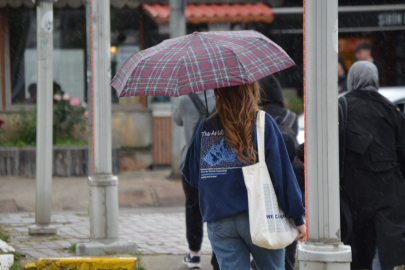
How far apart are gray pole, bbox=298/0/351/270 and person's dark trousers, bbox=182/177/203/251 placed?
2.28 metres

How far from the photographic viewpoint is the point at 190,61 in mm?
3158

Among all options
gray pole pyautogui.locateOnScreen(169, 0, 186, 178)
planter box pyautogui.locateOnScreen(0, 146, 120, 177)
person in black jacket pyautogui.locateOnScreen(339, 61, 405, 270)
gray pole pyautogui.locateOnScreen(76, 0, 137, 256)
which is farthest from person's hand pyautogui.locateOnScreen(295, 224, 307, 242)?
planter box pyautogui.locateOnScreen(0, 146, 120, 177)

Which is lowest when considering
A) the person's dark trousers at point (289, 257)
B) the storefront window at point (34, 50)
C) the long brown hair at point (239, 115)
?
the person's dark trousers at point (289, 257)

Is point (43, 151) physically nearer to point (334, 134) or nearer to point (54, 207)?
point (54, 207)

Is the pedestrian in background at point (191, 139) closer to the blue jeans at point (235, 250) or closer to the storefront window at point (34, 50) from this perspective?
the blue jeans at point (235, 250)

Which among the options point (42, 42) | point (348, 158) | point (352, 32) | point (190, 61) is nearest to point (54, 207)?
point (42, 42)

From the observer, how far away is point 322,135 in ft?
9.91

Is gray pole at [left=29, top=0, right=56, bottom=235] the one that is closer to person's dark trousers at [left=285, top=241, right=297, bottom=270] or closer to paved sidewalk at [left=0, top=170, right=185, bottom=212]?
paved sidewalk at [left=0, top=170, right=185, bottom=212]

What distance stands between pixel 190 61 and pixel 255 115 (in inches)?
17.1

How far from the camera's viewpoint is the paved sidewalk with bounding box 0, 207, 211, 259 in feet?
19.9

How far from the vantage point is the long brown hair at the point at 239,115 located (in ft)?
9.95

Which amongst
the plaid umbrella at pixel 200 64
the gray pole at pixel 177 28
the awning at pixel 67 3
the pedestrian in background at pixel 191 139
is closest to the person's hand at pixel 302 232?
the plaid umbrella at pixel 200 64

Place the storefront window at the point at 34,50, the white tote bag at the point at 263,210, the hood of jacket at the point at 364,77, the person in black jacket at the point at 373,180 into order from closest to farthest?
the white tote bag at the point at 263,210
the person in black jacket at the point at 373,180
the hood of jacket at the point at 364,77
the storefront window at the point at 34,50

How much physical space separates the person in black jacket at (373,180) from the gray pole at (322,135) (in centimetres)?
120
